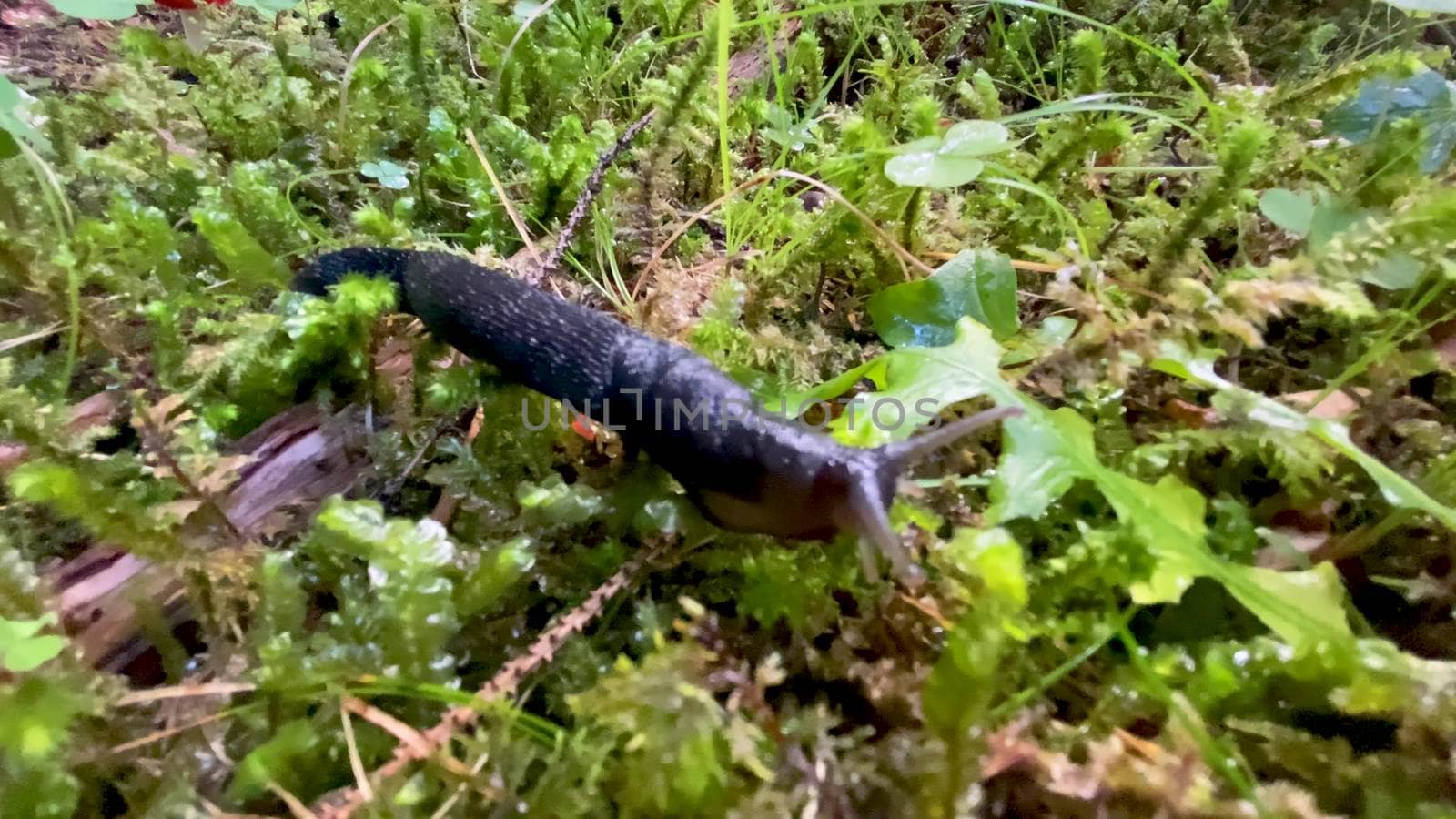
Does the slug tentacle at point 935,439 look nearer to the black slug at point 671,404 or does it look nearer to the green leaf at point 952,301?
the black slug at point 671,404

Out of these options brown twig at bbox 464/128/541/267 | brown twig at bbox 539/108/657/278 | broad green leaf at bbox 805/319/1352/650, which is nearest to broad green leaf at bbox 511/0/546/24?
brown twig at bbox 464/128/541/267

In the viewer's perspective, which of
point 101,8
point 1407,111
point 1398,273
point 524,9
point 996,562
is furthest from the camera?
point 524,9

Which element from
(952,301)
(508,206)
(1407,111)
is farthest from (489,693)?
(1407,111)

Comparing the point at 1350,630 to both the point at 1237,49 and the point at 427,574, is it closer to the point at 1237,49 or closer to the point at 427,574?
the point at 427,574

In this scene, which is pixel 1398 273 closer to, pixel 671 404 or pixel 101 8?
pixel 671 404

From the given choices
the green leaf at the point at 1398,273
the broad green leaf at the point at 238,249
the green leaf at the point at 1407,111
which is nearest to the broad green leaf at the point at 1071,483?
the green leaf at the point at 1398,273

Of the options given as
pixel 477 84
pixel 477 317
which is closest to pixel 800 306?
Answer: pixel 477 317
